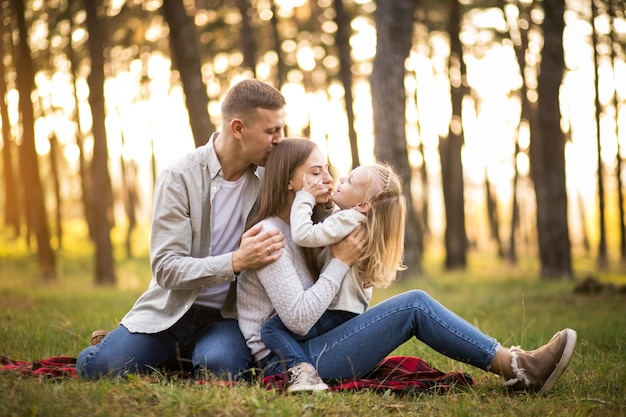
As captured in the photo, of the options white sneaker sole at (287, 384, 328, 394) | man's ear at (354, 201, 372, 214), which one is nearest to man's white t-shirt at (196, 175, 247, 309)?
man's ear at (354, 201, 372, 214)

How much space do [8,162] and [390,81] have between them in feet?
57.5

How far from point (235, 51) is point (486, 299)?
10.9 metres

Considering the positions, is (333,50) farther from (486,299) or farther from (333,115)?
(486,299)

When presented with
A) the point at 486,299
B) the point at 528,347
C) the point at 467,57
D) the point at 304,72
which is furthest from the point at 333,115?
the point at 528,347

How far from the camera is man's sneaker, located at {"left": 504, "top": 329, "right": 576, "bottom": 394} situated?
392cm

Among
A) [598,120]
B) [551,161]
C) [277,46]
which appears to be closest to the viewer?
[551,161]

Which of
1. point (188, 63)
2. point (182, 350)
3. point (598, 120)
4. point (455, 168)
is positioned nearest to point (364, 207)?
point (182, 350)

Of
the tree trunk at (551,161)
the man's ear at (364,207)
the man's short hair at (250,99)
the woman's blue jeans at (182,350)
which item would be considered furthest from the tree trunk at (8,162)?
the man's ear at (364,207)

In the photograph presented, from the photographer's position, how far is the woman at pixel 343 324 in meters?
4.01

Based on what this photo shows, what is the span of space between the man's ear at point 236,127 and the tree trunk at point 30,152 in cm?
1091

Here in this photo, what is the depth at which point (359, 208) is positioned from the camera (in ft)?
13.9

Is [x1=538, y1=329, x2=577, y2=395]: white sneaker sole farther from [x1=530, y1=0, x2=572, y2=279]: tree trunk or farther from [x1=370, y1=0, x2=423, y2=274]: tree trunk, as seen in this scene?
[x1=530, y1=0, x2=572, y2=279]: tree trunk

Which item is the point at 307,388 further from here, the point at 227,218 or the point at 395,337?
the point at 227,218

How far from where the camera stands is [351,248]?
4.14 metres
